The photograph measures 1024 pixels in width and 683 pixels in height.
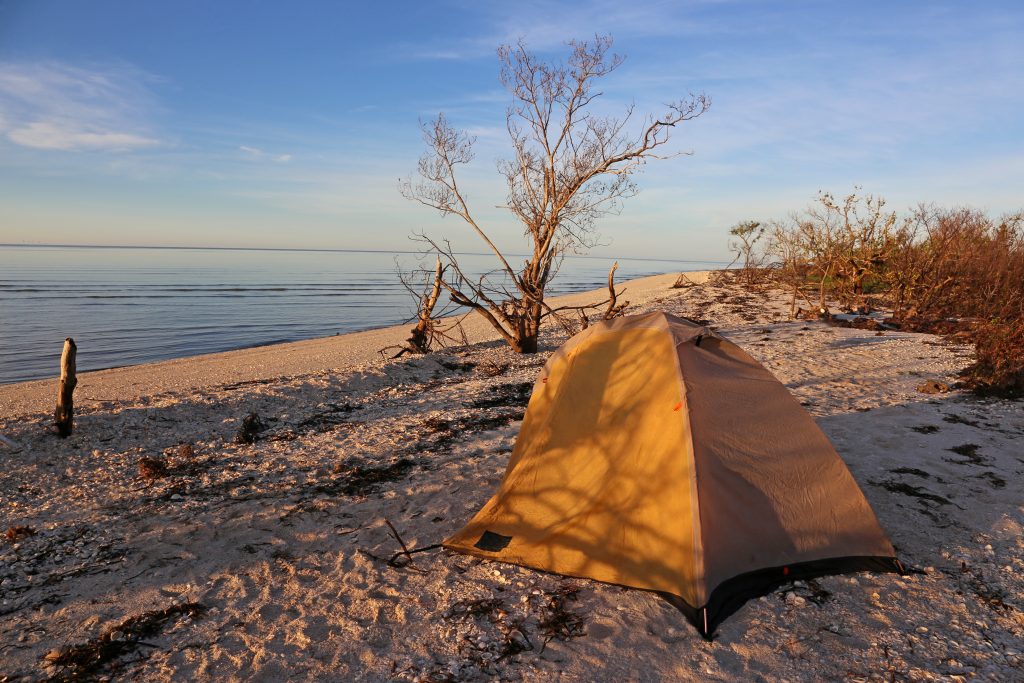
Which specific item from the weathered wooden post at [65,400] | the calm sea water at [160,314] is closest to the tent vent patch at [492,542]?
the weathered wooden post at [65,400]

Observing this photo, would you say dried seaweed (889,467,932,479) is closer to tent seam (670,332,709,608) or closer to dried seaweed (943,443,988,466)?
dried seaweed (943,443,988,466)

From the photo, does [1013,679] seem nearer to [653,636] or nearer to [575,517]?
[653,636]

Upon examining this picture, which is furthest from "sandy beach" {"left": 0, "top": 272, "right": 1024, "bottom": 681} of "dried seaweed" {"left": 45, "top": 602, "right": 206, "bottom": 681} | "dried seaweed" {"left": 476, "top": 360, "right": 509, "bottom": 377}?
"dried seaweed" {"left": 476, "top": 360, "right": 509, "bottom": 377}

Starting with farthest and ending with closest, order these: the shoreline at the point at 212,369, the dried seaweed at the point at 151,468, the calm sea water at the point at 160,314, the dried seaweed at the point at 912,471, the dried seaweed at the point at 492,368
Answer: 1. the calm sea water at the point at 160,314
2. the dried seaweed at the point at 492,368
3. the shoreline at the point at 212,369
4. the dried seaweed at the point at 151,468
5. the dried seaweed at the point at 912,471

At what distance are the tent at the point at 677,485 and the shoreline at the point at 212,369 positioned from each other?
27.5 feet

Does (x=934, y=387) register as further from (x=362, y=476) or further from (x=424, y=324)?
(x=424, y=324)

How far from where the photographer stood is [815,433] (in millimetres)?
4801

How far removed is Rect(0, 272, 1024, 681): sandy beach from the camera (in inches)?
142

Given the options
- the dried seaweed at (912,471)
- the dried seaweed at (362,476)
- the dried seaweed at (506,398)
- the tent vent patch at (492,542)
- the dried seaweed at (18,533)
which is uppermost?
the dried seaweed at (912,471)

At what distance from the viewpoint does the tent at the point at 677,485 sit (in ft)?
13.4

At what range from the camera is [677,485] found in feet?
13.8

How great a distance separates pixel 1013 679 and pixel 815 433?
1.90 metres

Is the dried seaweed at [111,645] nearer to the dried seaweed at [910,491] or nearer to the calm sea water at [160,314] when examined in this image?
the dried seaweed at [910,491]

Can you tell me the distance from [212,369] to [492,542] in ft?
38.3
